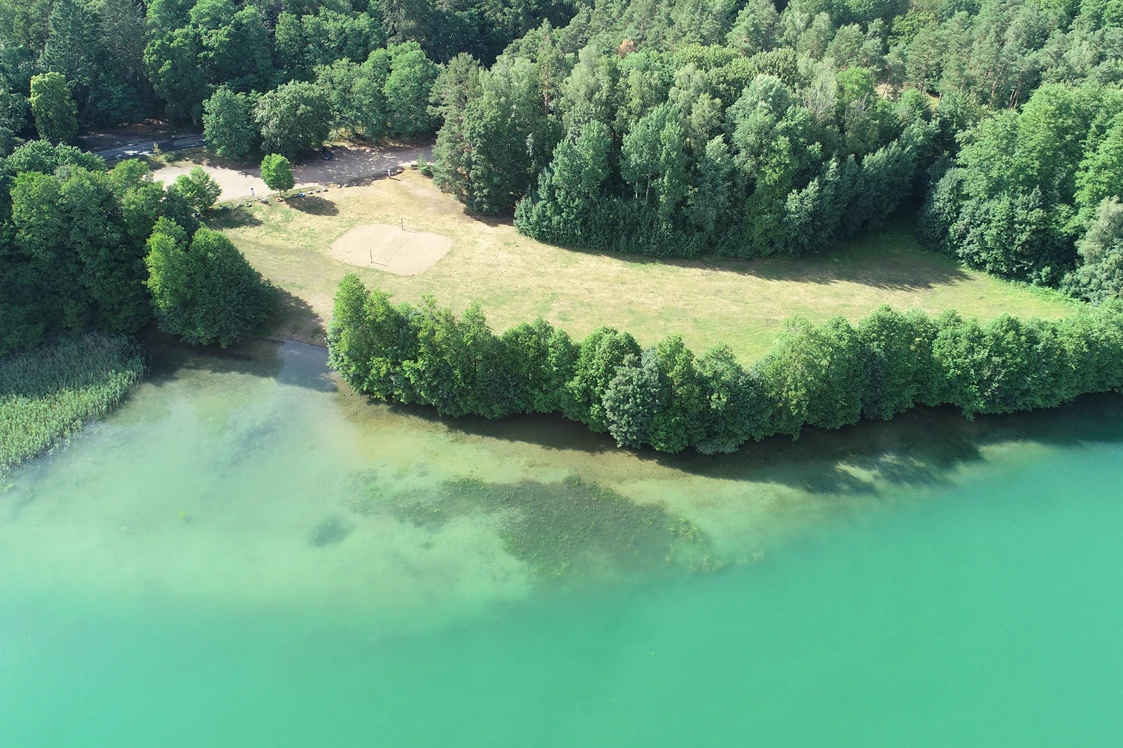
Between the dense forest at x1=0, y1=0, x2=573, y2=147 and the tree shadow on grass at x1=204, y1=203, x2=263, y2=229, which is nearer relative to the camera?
the tree shadow on grass at x1=204, y1=203, x2=263, y2=229

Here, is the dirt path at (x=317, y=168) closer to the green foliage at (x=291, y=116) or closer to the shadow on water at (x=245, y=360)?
the green foliage at (x=291, y=116)

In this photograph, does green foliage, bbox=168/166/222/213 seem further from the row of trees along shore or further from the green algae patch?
the green algae patch

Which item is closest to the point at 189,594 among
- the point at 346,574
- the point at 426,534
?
the point at 346,574

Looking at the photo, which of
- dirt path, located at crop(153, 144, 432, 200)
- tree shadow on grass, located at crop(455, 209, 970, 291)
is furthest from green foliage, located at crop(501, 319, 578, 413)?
dirt path, located at crop(153, 144, 432, 200)

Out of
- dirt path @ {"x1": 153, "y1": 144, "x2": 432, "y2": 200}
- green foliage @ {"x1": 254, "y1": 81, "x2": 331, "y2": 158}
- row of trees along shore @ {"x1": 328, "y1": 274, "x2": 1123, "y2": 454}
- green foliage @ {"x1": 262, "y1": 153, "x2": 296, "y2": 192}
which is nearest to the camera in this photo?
row of trees along shore @ {"x1": 328, "y1": 274, "x2": 1123, "y2": 454}

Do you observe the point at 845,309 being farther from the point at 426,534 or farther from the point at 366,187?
the point at 366,187

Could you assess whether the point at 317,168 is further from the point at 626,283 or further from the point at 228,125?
the point at 626,283
